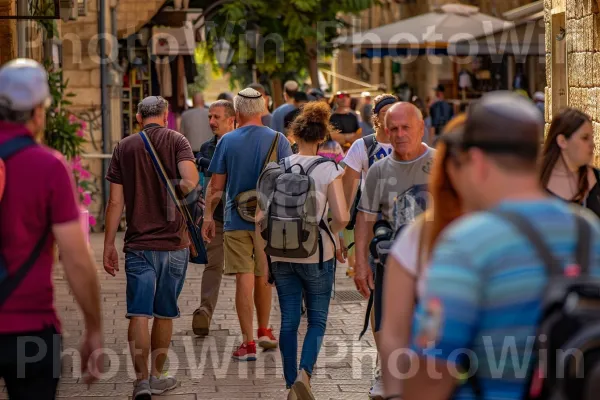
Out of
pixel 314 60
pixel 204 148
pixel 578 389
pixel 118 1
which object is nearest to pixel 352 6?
pixel 314 60

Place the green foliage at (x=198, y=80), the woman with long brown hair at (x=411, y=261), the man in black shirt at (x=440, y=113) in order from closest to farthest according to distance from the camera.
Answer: the woman with long brown hair at (x=411, y=261) < the man in black shirt at (x=440, y=113) < the green foliage at (x=198, y=80)

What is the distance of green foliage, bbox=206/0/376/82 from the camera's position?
27.3 m

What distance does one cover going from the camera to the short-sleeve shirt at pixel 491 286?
3119mm

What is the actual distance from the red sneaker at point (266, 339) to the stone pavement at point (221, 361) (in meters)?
0.08

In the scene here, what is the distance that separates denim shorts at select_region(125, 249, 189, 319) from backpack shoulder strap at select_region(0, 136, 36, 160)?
10.7 ft

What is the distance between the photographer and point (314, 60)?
29109 mm

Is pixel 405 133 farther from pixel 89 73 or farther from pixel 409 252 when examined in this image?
pixel 89 73

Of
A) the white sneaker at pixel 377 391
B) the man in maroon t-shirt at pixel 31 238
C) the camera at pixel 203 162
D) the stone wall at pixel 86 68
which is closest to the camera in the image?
the man in maroon t-shirt at pixel 31 238

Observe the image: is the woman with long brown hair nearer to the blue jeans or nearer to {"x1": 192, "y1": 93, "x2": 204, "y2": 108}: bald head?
the blue jeans

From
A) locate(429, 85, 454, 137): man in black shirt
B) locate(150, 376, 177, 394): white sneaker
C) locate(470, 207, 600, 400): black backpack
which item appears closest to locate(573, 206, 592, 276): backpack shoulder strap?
A: locate(470, 207, 600, 400): black backpack

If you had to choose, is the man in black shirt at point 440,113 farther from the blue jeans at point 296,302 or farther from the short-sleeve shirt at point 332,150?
the blue jeans at point 296,302

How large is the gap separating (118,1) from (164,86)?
304 cm

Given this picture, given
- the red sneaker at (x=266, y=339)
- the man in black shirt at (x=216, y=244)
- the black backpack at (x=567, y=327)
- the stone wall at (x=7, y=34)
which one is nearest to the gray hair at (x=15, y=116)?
the black backpack at (x=567, y=327)

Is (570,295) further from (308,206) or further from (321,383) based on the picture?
(321,383)
